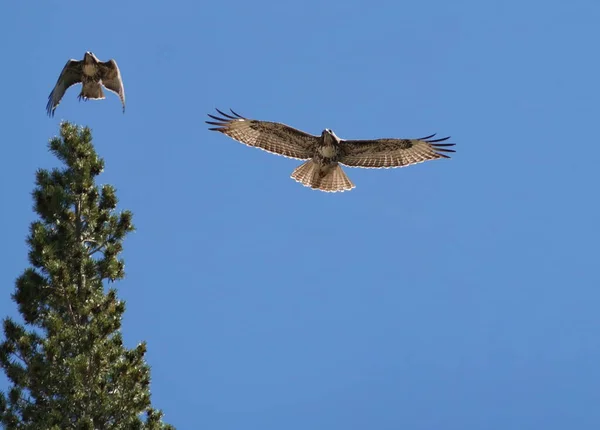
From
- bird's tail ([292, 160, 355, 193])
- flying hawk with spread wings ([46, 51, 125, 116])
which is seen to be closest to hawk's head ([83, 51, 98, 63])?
flying hawk with spread wings ([46, 51, 125, 116])

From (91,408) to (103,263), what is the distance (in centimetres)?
227

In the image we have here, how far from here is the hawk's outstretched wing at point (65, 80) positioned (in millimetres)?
21812

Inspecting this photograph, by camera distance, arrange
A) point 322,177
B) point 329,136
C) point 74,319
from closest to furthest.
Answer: point 74,319 < point 329,136 < point 322,177

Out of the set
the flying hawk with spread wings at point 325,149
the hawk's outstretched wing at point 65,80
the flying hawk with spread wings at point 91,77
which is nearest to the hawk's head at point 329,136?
the flying hawk with spread wings at point 325,149

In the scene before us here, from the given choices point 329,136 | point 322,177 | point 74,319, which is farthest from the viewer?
point 322,177

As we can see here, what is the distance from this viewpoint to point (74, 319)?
16219mm

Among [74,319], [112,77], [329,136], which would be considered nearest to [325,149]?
[329,136]

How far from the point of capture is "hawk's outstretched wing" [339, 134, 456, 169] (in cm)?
2238

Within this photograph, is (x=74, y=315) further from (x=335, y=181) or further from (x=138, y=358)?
(x=335, y=181)

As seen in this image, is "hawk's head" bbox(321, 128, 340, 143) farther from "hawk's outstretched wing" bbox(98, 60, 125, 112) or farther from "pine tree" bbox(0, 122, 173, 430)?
"pine tree" bbox(0, 122, 173, 430)

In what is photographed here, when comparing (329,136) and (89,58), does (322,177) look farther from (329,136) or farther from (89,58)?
(89,58)

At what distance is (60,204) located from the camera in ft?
54.5

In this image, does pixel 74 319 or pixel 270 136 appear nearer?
pixel 74 319

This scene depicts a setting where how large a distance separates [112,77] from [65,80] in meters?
0.94
